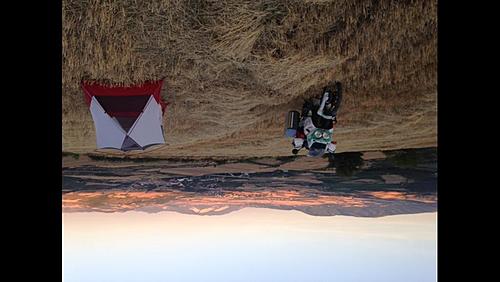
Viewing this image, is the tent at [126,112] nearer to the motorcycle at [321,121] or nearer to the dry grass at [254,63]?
the dry grass at [254,63]

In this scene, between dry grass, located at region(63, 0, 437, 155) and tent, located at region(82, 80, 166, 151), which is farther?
tent, located at region(82, 80, 166, 151)

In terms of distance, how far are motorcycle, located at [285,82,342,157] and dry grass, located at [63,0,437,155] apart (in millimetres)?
60

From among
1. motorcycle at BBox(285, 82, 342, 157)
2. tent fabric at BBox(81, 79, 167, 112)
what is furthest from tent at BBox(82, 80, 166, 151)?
motorcycle at BBox(285, 82, 342, 157)

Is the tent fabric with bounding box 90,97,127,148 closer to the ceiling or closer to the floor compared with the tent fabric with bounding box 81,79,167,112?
closer to the floor

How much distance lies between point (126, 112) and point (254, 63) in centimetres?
99

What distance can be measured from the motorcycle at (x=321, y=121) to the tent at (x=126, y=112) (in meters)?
1.06

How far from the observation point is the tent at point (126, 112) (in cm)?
441

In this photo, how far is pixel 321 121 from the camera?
4414mm

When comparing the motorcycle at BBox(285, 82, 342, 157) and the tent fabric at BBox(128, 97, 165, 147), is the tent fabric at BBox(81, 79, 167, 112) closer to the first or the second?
the tent fabric at BBox(128, 97, 165, 147)

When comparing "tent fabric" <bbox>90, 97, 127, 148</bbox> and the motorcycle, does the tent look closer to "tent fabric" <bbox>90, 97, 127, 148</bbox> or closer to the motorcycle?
"tent fabric" <bbox>90, 97, 127, 148</bbox>

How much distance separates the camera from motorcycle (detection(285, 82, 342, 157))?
4414 millimetres

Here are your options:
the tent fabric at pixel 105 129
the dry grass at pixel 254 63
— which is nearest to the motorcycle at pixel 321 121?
the dry grass at pixel 254 63

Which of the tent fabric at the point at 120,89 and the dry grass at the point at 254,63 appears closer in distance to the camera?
the dry grass at the point at 254,63
